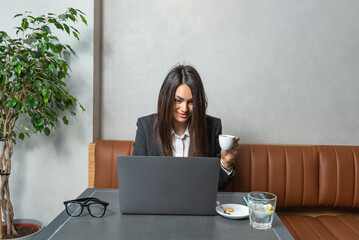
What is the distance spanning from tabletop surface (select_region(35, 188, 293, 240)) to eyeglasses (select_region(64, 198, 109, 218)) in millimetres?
19

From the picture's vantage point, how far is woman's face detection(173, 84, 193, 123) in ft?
5.18

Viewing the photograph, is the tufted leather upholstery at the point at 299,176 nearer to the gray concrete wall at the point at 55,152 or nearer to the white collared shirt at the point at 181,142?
the white collared shirt at the point at 181,142

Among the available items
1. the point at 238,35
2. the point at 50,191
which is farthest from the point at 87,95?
the point at 238,35

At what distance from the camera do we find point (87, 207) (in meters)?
1.09

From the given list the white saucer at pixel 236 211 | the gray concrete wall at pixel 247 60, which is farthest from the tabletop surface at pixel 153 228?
the gray concrete wall at pixel 247 60

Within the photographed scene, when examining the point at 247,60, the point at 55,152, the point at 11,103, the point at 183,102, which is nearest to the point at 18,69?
the point at 11,103

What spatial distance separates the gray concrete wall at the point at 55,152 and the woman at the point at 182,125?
0.62 m

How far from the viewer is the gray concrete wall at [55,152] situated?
2.07m

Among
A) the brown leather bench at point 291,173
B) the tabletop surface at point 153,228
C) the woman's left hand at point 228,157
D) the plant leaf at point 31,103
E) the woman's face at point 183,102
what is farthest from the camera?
the brown leather bench at point 291,173

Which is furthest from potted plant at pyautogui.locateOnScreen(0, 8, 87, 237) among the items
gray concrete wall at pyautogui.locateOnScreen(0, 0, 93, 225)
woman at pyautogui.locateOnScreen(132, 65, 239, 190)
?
woman at pyautogui.locateOnScreen(132, 65, 239, 190)

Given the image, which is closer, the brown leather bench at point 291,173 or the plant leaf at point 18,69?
the plant leaf at point 18,69

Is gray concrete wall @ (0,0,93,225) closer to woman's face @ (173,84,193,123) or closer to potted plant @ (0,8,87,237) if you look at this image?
potted plant @ (0,8,87,237)

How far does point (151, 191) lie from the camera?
1.02m

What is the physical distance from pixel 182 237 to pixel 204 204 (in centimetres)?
17
